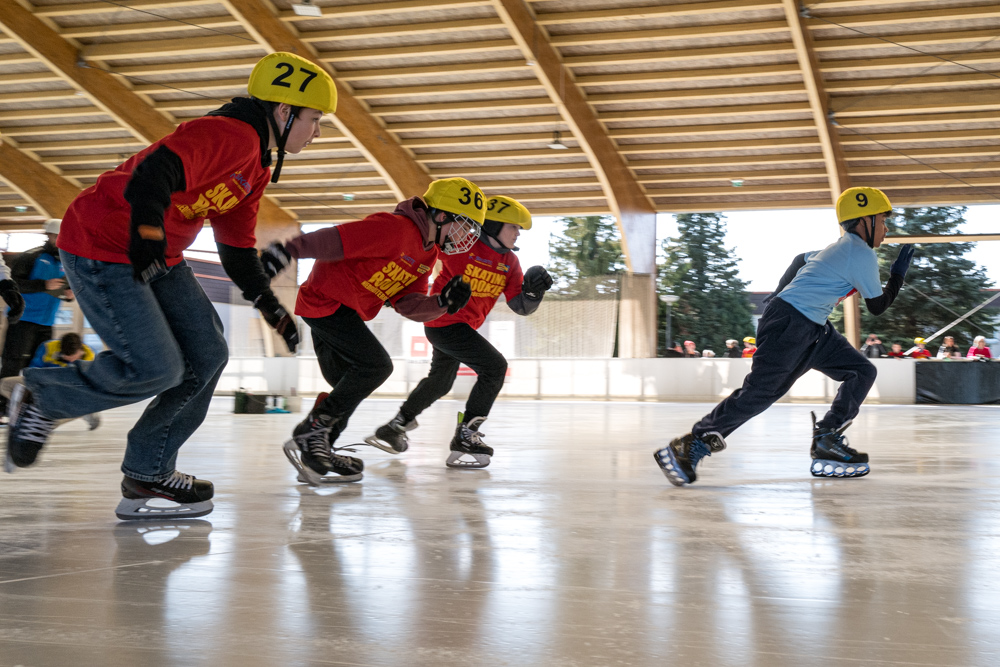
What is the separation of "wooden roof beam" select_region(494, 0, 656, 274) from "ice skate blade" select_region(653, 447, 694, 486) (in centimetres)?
1175

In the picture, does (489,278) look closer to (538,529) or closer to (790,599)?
(538,529)

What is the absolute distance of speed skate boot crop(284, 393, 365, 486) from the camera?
401 centimetres

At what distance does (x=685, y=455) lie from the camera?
4.11m

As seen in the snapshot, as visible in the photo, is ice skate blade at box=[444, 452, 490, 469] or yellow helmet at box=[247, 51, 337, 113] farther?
ice skate blade at box=[444, 452, 490, 469]

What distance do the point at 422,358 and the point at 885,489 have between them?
56.1 feet

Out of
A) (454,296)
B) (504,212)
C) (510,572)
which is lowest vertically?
(510,572)

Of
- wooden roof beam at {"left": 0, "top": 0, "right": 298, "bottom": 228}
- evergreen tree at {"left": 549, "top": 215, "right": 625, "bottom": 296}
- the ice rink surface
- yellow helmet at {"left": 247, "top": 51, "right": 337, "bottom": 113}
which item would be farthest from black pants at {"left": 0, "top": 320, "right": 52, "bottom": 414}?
evergreen tree at {"left": 549, "top": 215, "right": 625, "bottom": 296}

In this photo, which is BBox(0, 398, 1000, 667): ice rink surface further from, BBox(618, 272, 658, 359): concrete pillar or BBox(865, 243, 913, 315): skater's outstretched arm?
BBox(618, 272, 658, 359): concrete pillar

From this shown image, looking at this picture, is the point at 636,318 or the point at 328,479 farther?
the point at 636,318

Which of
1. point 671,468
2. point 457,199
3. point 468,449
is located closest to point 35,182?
point 468,449

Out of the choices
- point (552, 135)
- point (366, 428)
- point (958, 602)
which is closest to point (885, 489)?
point (958, 602)

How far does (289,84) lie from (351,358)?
1487mm

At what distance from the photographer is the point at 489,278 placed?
17.4 ft

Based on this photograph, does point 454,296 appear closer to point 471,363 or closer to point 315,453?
point 471,363
